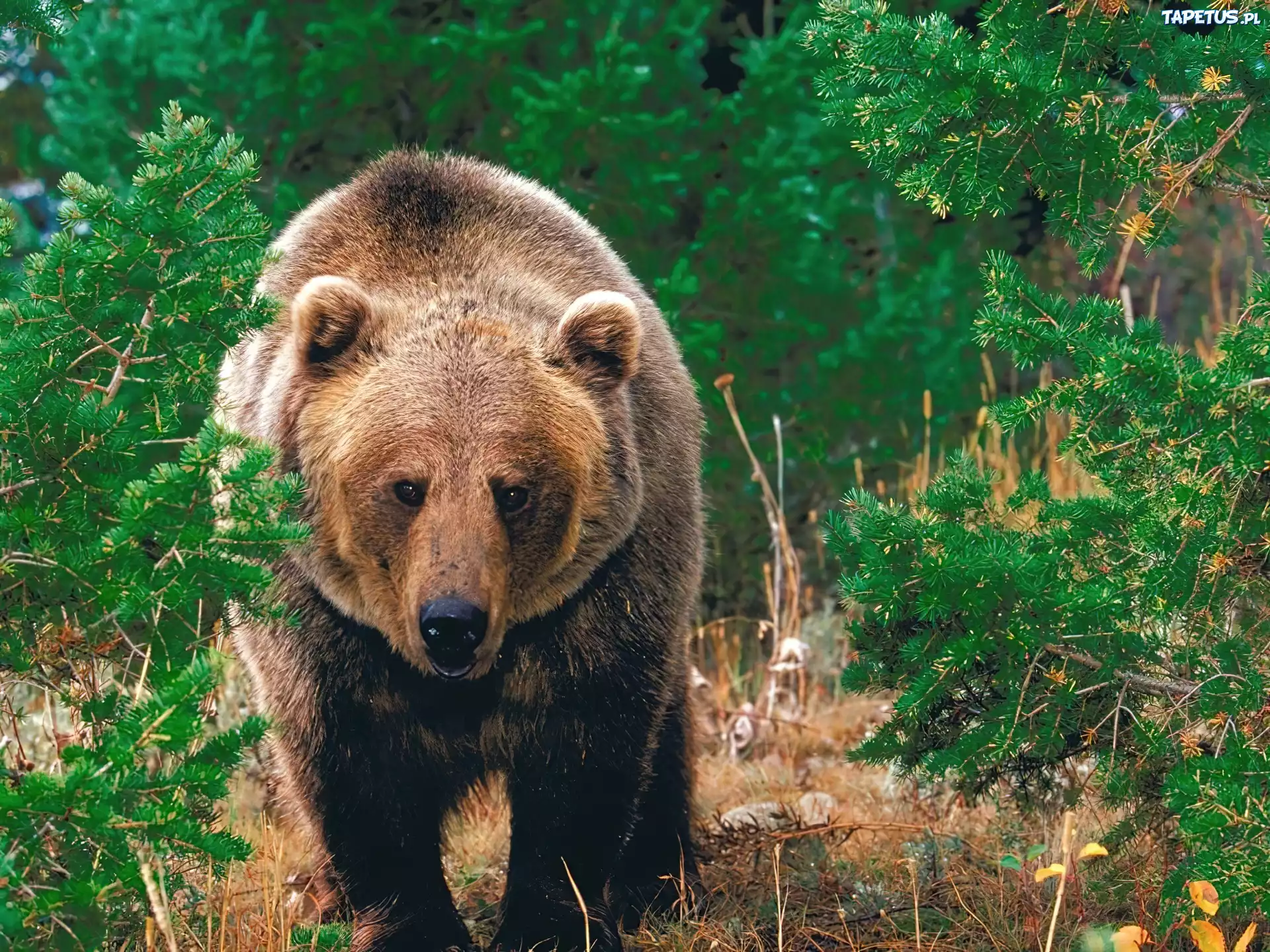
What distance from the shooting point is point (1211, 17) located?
3.91 metres

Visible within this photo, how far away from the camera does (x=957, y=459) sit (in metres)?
4.31

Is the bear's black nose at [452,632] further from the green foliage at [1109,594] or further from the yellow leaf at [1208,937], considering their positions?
the yellow leaf at [1208,937]

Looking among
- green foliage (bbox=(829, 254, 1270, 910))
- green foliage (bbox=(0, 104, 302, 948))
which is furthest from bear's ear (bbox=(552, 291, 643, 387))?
green foliage (bbox=(0, 104, 302, 948))

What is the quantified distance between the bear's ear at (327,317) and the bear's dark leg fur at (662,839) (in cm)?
174

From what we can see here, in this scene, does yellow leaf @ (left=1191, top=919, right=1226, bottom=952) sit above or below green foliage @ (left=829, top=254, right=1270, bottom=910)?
below

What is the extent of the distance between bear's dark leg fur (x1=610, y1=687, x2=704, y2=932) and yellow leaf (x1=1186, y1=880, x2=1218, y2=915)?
208cm

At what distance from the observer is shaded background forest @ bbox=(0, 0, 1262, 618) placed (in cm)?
769

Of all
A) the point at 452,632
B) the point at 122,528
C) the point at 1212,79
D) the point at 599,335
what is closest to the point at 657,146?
the point at 599,335

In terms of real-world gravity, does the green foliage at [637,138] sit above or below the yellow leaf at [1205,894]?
above

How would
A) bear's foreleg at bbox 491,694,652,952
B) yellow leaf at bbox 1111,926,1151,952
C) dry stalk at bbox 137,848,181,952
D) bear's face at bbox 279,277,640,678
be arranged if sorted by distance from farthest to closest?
1. bear's foreleg at bbox 491,694,652,952
2. bear's face at bbox 279,277,640,678
3. yellow leaf at bbox 1111,926,1151,952
4. dry stalk at bbox 137,848,181,952

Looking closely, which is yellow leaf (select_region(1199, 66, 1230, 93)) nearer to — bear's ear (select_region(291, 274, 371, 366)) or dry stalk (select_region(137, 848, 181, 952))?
bear's ear (select_region(291, 274, 371, 366))

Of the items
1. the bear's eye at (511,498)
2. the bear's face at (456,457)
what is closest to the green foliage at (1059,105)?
the bear's face at (456,457)

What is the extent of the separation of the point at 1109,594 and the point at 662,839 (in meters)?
2.09

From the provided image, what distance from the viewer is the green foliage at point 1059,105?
362cm
